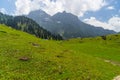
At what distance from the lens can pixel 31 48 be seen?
5856cm

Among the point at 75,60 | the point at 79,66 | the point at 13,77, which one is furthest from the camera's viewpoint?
the point at 75,60

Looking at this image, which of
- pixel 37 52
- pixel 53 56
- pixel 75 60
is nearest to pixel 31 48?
pixel 37 52

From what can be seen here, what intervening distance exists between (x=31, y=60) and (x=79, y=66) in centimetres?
909

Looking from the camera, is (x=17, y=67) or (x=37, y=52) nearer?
(x=17, y=67)

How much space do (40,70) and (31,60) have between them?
571 centimetres

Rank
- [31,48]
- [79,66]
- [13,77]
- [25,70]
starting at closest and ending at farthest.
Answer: [13,77] → [25,70] → [79,66] → [31,48]

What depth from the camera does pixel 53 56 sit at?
53.0 metres

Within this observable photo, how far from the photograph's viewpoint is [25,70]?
4278cm

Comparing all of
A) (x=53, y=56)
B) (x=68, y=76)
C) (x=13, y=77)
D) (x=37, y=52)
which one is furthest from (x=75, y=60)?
(x=13, y=77)

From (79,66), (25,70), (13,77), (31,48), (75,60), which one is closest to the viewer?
(13,77)

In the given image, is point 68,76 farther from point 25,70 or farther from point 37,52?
point 37,52

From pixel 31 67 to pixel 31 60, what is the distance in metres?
3.88

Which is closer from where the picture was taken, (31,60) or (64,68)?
(64,68)

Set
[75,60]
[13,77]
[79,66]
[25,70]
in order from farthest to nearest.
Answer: [75,60]
[79,66]
[25,70]
[13,77]
